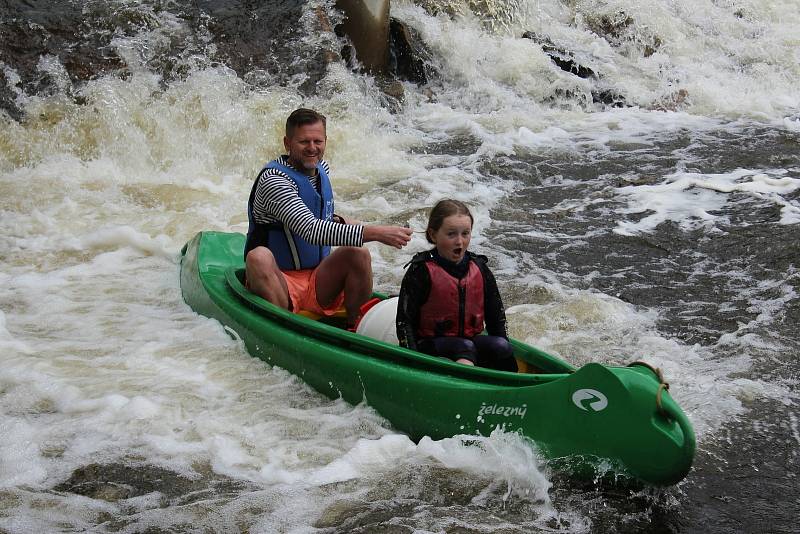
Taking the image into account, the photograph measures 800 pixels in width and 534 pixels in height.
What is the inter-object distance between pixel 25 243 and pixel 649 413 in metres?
4.68

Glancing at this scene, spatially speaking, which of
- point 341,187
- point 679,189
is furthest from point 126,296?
point 679,189

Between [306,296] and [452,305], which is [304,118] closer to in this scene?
[306,296]

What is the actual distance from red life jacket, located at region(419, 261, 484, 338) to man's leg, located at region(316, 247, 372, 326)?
0.57 m

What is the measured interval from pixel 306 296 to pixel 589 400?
1644mm

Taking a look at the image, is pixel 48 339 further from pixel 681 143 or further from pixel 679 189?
pixel 681 143

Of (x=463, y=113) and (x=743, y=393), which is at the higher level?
(x=463, y=113)

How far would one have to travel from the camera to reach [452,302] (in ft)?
11.8

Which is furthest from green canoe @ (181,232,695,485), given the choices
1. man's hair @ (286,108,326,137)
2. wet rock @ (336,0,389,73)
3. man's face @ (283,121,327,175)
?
wet rock @ (336,0,389,73)

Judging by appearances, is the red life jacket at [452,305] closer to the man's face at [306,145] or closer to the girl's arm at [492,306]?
the girl's arm at [492,306]

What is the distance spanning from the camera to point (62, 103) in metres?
7.91

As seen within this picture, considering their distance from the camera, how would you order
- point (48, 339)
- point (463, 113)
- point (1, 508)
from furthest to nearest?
point (463, 113) < point (48, 339) < point (1, 508)

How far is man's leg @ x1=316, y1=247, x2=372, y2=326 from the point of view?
163 inches

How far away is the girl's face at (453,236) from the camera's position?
351cm

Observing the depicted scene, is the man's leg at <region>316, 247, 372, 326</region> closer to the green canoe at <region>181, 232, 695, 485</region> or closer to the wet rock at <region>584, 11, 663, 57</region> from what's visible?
the green canoe at <region>181, 232, 695, 485</region>
